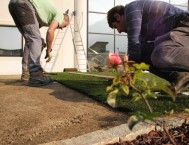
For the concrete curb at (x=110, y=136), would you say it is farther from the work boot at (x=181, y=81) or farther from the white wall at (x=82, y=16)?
the white wall at (x=82, y=16)

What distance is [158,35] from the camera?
3.15 meters

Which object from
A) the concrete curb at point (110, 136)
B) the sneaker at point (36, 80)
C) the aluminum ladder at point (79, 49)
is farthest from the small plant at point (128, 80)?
the aluminum ladder at point (79, 49)

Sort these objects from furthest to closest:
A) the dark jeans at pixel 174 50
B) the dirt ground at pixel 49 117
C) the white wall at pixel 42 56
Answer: the white wall at pixel 42 56, the dark jeans at pixel 174 50, the dirt ground at pixel 49 117

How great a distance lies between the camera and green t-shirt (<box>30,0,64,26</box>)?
4.11m

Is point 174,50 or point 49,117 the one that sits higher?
point 174,50

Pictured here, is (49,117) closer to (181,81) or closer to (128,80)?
(128,80)

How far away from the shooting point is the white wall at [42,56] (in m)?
10.6

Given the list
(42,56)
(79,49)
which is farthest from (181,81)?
(79,49)

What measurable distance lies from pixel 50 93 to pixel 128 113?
1261 mm

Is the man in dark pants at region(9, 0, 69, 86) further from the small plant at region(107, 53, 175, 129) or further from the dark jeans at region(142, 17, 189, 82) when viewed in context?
the small plant at region(107, 53, 175, 129)

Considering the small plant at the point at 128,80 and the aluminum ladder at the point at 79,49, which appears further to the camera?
the aluminum ladder at the point at 79,49

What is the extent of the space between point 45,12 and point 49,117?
7.73 ft

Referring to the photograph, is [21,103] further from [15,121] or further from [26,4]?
[26,4]

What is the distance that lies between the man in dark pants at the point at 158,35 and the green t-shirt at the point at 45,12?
129 centimetres
